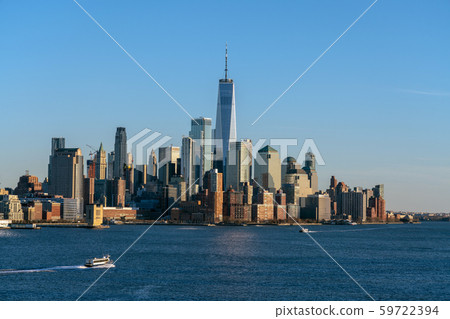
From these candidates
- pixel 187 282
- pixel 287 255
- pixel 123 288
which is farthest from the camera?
pixel 287 255

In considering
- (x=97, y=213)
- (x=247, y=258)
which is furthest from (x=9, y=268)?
(x=97, y=213)

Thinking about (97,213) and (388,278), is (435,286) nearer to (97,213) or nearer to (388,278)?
(388,278)

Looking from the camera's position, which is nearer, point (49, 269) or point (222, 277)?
point (222, 277)

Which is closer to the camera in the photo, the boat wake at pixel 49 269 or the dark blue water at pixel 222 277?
the dark blue water at pixel 222 277

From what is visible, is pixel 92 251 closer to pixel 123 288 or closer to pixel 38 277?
pixel 38 277

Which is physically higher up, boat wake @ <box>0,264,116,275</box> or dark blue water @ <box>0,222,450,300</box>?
boat wake @ <box>0,264,116,275</box>

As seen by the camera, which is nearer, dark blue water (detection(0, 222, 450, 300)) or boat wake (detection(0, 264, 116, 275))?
dark blue water (detection(0, 222, 450, 300))

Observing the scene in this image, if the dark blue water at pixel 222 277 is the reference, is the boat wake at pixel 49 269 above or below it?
above

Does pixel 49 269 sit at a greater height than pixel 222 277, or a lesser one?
greater
